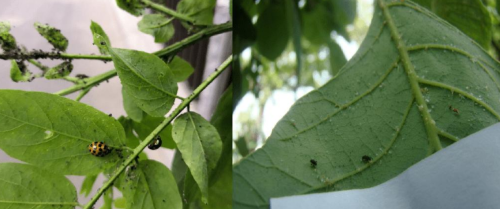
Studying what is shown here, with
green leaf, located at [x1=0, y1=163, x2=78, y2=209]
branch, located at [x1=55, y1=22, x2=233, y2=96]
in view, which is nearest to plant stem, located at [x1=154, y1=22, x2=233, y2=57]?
branch, located at [x1=55, y1=22, x2=233, y2=96]

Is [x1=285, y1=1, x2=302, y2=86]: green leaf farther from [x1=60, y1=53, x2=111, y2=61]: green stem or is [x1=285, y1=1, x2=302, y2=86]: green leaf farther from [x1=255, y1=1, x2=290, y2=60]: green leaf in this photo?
[x1=60, y1=53, x2=111, y2=61]: green stem

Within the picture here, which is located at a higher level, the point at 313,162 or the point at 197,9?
the point at 197,9

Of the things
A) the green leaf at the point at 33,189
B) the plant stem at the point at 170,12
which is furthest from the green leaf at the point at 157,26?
the green leaf at the point at 33,189

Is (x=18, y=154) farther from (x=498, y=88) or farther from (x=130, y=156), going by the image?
(x=498, y=88)

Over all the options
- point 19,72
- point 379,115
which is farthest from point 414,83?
point 19,72

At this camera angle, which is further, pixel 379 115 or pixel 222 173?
pixel 222 173

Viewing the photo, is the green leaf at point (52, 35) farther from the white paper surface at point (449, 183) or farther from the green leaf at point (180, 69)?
the white paper surface at point (449, 183)

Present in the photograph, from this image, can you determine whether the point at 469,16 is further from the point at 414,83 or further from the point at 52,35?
the point at 52,35
